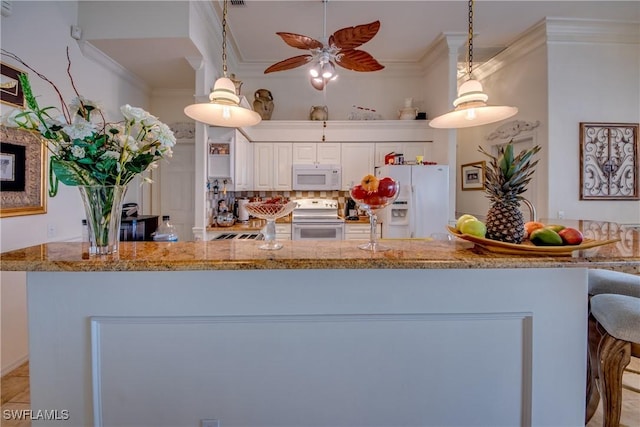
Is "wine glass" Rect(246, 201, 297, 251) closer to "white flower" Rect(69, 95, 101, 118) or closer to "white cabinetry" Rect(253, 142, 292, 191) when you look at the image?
"white flower" Rect(69, 95, 101, 118)

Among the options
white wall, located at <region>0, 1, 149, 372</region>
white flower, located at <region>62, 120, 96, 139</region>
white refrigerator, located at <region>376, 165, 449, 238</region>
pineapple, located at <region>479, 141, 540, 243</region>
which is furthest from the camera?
white refrigerator, located at <region>376, 165, 449, 238</region>

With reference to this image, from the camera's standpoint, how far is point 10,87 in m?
2.06

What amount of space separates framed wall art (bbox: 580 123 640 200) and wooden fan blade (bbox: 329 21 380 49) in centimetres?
321

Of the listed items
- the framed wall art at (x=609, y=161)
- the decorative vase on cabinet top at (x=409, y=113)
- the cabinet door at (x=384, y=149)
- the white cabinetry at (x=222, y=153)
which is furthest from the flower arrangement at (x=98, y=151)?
the framed wall art at (x=609, y=161)

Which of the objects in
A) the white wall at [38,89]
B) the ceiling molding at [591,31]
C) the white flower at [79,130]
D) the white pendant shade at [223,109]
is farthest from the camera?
the ceiling molding at [591,31]

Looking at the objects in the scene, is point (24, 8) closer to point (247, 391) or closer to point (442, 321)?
point (247, 391)

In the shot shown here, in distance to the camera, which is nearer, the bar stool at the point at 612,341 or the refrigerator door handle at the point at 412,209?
the bar stool at the point at 612,341

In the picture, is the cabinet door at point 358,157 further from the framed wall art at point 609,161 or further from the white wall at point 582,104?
the framed wall art at point 609,161

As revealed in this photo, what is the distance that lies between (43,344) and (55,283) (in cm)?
23

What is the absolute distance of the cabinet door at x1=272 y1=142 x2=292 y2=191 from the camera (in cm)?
438

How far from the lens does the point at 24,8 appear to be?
220 centimetres

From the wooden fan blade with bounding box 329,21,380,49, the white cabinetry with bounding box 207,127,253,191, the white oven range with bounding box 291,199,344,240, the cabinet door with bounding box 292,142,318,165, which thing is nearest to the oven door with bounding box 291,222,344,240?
the white oven range with bounding box 291,199,344,240

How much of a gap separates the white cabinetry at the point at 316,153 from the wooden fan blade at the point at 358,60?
6.58ft

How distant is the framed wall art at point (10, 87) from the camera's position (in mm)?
2027
